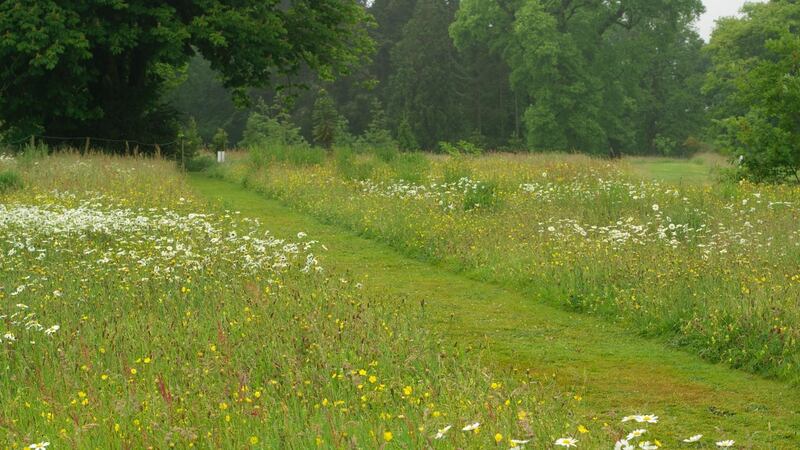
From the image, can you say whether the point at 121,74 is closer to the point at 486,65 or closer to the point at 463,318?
the point at 463,318

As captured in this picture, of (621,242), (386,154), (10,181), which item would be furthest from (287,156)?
(621,242)

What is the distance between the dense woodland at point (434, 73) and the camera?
70.3 ft

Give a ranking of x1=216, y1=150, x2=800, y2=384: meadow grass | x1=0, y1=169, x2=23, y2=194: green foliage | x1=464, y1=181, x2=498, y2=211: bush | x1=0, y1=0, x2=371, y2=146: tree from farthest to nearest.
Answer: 1. x1=0, y1=0, x2=371, y2=146: tree
2. x1=0, y1=169, x2=23, y2=194: green foliage
3. x1=464, y1=181, x2=498, y2=211: bush
4. x1=216, y1=150, x2=800, y2=384: meadow grass

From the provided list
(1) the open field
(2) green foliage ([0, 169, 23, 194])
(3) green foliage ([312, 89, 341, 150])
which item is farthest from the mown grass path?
(3) green foliage ([312, 89, 341, 150])

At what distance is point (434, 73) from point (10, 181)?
43747mm

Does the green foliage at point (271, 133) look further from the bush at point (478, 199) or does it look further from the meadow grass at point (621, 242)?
the bush at point (478, 199)

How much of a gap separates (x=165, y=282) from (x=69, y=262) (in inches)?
57.2

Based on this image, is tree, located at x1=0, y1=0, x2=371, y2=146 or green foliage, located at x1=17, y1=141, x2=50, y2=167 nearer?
green foliage, located at x1=17, y1=141, x2=50, y2=167

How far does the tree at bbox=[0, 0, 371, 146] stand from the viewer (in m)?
21.3

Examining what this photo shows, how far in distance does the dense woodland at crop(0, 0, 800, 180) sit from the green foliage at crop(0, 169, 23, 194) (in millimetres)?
5821

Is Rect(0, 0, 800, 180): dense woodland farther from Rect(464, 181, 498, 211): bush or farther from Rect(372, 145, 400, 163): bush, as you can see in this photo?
Rect(464, 181, 498, 211): bush

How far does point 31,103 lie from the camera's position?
23.1m

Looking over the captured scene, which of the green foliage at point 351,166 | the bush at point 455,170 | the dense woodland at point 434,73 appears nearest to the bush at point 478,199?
the bush at point 455,170

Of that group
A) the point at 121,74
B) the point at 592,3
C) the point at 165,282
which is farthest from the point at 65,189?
the point at 592,3
